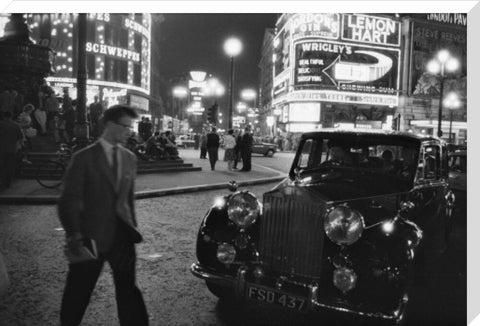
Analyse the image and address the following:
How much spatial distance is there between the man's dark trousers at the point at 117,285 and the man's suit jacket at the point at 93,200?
0.30 feet

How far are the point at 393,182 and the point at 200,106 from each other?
136 feet

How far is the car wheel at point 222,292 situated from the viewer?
167 inches

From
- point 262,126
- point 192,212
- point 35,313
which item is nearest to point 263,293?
point 35,313

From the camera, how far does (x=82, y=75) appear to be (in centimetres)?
1305

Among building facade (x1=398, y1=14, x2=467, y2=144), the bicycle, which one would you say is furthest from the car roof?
building facade (x1=398, y1=14, x2=467, y2=144)

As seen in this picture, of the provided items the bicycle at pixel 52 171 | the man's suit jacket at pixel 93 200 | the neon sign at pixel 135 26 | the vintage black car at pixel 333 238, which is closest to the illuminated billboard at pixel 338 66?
the neon sign at pixel 135 26

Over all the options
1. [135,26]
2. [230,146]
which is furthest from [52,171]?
[135,26]

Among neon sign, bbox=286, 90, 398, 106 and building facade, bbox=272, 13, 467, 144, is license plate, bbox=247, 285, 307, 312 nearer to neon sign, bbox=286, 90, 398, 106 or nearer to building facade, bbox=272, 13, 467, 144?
building facade, bbox=272, 13, 467, 144

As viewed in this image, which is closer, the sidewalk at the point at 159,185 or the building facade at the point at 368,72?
the sidewalk at the point at 159,185

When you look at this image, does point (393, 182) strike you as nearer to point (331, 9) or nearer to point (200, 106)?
point (331, 9)

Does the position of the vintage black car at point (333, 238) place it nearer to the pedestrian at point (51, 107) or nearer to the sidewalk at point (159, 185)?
the sidewalk at point (159, 185)

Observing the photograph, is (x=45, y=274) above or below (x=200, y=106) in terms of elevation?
below

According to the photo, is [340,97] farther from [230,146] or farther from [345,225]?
[345,225]

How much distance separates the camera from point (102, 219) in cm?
301
